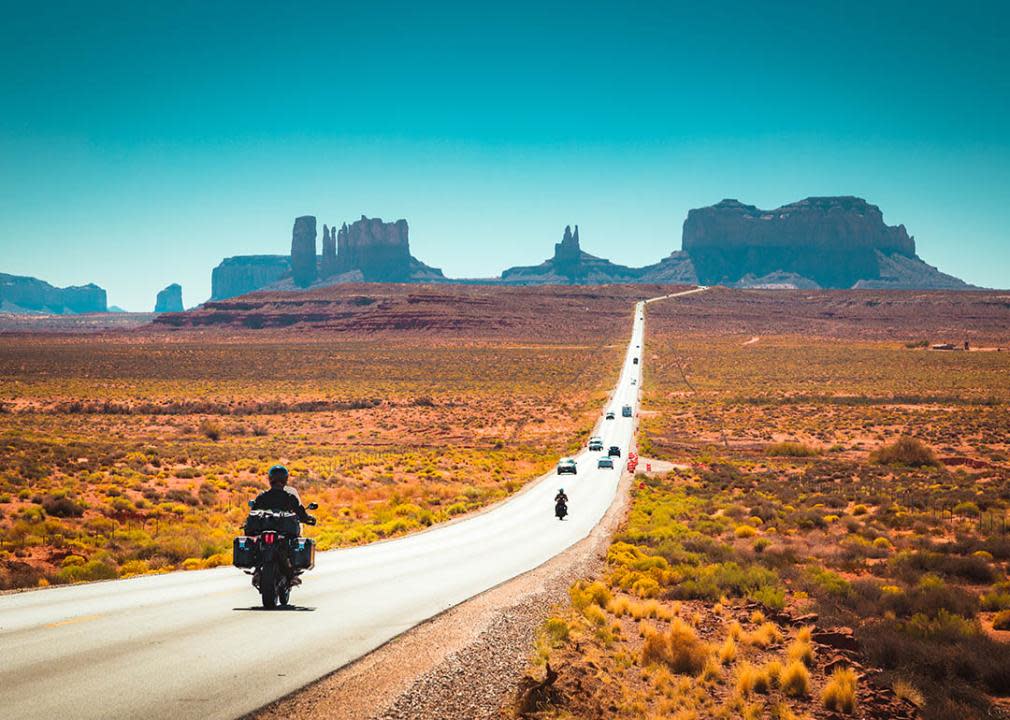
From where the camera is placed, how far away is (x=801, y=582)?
1525 cm

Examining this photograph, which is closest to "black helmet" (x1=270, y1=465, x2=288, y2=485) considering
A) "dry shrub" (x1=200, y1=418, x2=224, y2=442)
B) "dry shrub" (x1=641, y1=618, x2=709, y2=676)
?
"dry shrub" (x1=641, y1=618, x2=709, y2=676)

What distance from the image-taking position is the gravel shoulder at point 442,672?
23.0 feet

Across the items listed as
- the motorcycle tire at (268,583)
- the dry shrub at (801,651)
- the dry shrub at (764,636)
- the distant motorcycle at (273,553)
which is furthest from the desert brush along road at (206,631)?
the dry shrub at (801,651)

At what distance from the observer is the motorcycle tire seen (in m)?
10.0

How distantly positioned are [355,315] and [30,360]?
6866 centimetres

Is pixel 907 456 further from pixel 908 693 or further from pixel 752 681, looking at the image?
pixel 752 681

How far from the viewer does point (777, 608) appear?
527 inches

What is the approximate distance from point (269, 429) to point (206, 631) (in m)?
45.6

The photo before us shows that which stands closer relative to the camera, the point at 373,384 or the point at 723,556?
the point at 723,556

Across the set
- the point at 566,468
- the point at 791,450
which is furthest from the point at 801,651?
the point at 791,450

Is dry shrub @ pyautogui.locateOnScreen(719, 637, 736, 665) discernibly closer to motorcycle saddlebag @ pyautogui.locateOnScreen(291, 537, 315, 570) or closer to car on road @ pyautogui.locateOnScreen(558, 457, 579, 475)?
motorcycle saddlebag @ pyautogui.locateOnScreen(291, 537, 315, 570)

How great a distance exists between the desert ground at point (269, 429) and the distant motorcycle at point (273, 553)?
606 centimetres

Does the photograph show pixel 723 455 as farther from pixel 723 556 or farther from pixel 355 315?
pixel 355 315

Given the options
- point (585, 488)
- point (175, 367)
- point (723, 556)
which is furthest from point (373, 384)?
point (723, 556)
